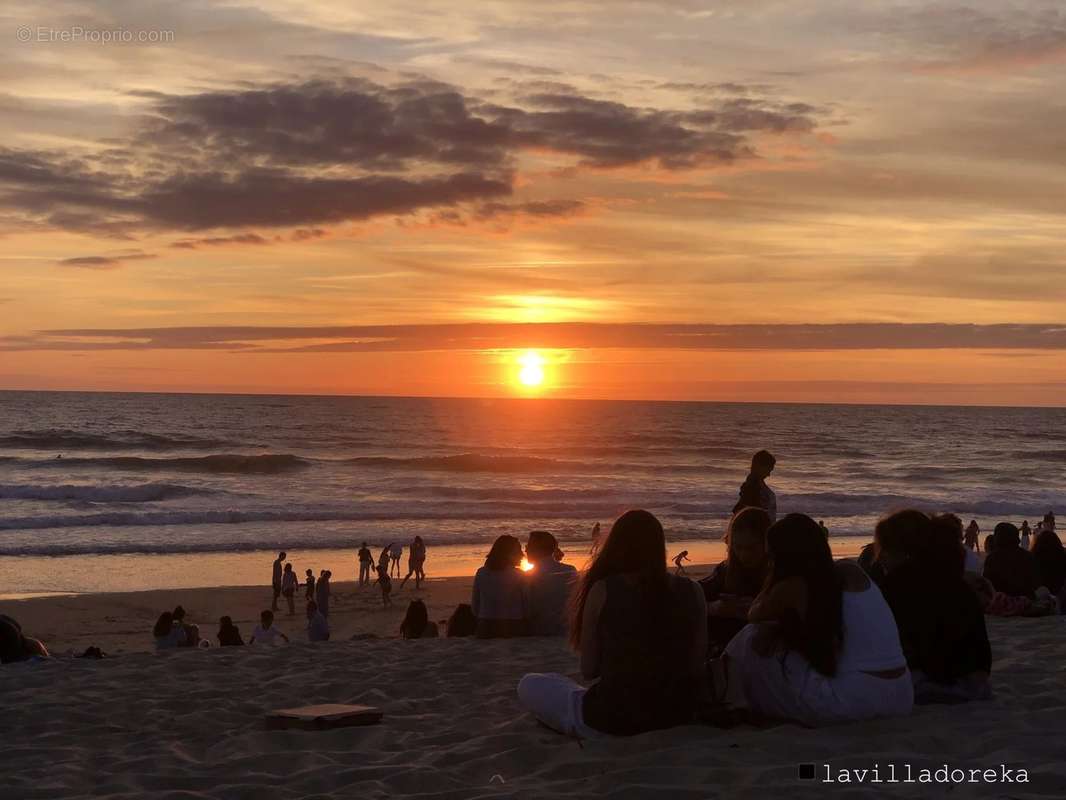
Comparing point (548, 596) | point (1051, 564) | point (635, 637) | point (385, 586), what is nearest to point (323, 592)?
point (385, 586)

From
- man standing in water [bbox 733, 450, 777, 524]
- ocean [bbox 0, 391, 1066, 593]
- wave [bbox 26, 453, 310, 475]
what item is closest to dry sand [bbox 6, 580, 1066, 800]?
ocean [bbox 0, 391, 1066, 593]

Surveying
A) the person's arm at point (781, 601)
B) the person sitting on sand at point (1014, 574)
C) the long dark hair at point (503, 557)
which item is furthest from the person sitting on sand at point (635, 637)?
the person sitting on sand at point (1014, 574)

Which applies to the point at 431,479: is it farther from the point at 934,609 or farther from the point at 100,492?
the point at 934,609

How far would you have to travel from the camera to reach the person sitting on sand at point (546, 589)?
1005 centimetres

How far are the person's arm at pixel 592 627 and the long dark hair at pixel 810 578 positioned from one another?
2.71ft

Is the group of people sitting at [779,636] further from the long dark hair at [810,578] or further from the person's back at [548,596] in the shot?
the person's back at [548,596]

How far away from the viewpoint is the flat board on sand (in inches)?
234

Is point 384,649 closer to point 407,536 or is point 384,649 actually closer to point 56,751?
point 56,751

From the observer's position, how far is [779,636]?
211 inches

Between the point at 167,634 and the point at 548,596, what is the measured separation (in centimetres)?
450

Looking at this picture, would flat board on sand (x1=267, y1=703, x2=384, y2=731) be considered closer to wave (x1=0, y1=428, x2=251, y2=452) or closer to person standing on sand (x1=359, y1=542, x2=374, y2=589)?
person standing on sand (x1=359, y1=542, x2=374, y2=589)

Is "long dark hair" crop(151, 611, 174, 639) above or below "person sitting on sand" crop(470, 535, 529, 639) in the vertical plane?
below

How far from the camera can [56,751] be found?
570 centimetres

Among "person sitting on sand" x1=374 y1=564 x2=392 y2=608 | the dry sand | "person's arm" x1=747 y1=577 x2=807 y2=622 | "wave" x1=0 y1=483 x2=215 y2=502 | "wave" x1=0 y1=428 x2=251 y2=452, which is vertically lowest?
"person sitting on sand" x1=374 y1=564 x2=392 y2=608
